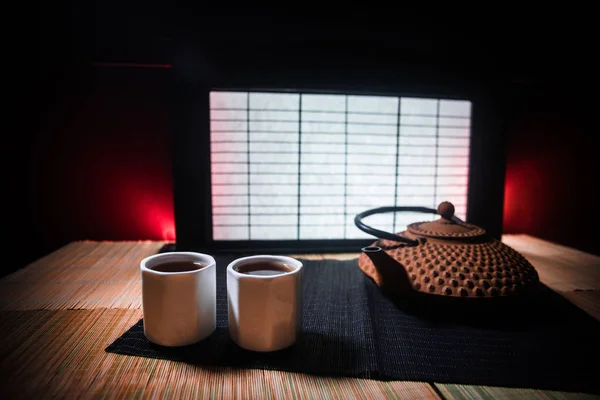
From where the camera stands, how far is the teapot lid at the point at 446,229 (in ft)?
4.08

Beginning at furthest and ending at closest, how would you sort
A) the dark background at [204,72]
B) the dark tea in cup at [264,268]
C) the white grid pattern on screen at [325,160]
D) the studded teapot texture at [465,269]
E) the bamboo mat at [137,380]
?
the white grid pattern on screen at [325,160]
the dark background at [204,72]
the studded teapot texture at [465,269]
the dark tea in cup at [264,268]
the bamboo mat at [137,380]

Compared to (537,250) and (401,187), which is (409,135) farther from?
(537,250)

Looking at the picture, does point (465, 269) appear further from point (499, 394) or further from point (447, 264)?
point (499, 394)

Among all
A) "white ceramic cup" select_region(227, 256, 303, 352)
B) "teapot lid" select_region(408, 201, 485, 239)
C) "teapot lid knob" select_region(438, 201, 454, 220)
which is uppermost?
"teapot lid knob" select_region(438, 201, 454, 220)

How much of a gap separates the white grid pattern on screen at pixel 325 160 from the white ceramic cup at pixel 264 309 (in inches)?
48.9

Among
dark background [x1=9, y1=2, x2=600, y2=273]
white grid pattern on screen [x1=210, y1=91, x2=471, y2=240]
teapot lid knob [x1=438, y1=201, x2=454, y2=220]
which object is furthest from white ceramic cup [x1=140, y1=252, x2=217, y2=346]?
dark background [x1=9, y1=2, x2=600, y2=273]

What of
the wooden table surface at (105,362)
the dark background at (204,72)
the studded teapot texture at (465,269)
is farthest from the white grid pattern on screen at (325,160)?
the studded teapot texture at (465,269)

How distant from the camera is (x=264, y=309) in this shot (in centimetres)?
87

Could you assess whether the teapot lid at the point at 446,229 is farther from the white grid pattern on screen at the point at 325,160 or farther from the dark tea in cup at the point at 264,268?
the white grid pattern on screen at the point at 325,160

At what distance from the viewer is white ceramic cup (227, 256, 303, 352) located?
0.87m

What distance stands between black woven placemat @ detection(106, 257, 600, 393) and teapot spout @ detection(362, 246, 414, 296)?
0.09 m

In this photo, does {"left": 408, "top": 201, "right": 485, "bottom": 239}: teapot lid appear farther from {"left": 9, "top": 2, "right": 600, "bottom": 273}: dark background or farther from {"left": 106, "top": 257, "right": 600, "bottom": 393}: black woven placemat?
{"left": 9, "top": 2, "right": 600, "bottom": 273}: dark background

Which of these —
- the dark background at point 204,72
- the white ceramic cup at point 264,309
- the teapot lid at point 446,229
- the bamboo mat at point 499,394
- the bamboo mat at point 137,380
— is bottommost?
the bamboo mat at point 499,394

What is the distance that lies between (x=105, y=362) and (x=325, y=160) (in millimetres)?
1555
